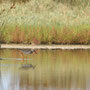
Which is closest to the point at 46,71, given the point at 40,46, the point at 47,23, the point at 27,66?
the point at 27,66

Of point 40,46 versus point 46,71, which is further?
point 40,46

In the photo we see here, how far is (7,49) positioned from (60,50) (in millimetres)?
1541

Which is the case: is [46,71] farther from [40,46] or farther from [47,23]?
[47,23]

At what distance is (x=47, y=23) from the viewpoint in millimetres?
18547

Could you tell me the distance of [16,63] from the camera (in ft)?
39.2

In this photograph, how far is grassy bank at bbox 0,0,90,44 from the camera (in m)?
16.8

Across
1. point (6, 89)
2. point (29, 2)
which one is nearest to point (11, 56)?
point (6, 89)

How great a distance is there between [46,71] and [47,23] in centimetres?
797

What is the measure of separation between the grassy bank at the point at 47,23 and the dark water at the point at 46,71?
183cm

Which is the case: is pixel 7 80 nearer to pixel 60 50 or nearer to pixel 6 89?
pixel 6 89

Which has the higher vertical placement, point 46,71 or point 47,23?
point 47,23

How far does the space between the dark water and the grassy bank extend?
5.99ft

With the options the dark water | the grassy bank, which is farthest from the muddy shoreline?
the dark water

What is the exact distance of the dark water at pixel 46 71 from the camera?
9016mm
